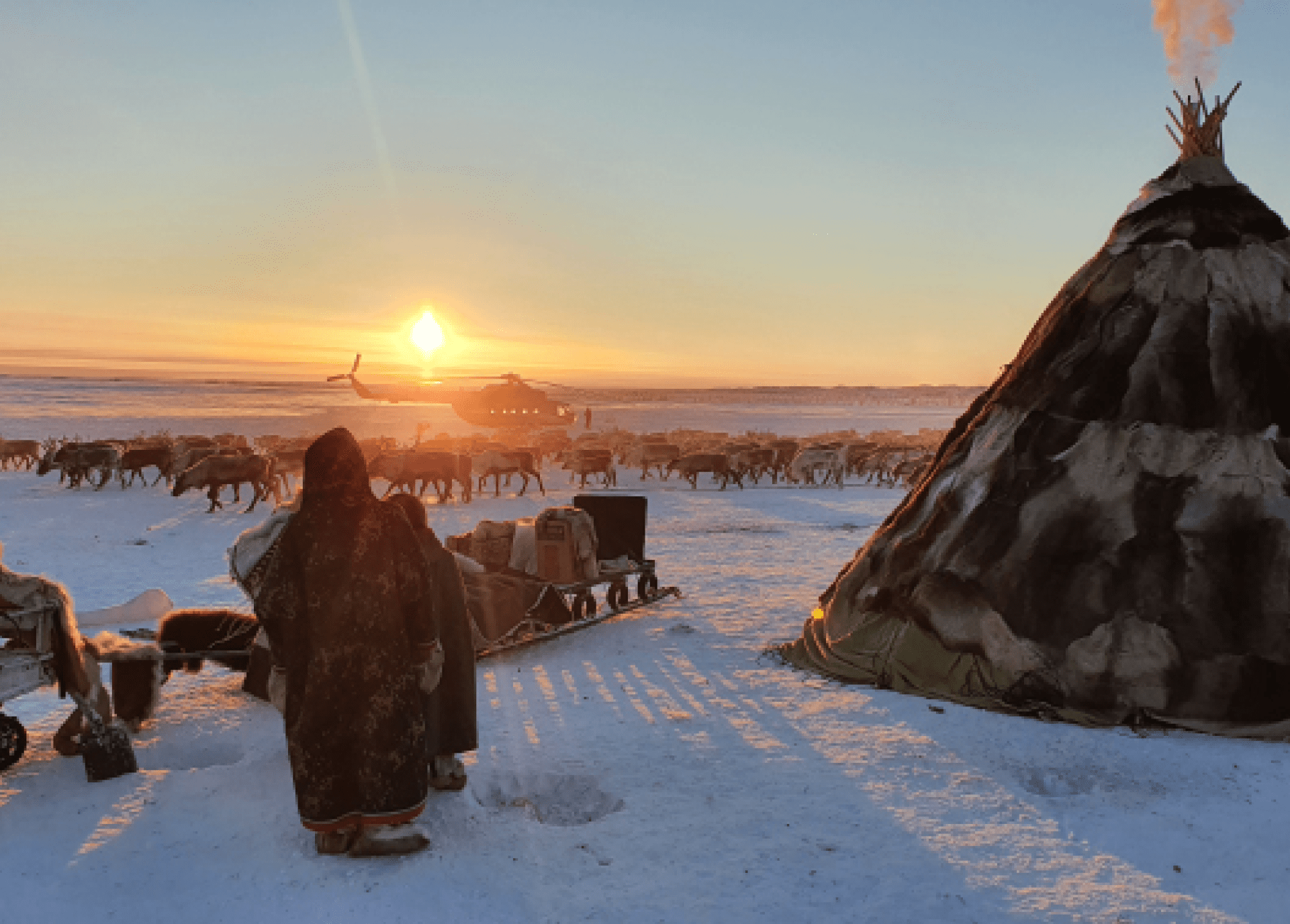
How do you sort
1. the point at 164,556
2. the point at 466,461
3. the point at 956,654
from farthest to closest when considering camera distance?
the point at 466,461, the point at 164,556, the point at 956,654

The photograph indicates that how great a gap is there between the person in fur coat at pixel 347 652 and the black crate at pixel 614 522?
6369mm

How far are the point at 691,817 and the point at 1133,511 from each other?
4.99m

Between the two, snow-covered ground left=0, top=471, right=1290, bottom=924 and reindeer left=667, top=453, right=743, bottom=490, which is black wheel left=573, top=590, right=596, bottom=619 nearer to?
snow-covered ground left=0, top=471, right=1290, bottom=924

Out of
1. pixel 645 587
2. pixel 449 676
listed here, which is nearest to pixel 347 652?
pixel 449 676

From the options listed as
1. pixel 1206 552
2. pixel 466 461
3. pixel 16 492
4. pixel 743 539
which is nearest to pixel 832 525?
pixel 743 539

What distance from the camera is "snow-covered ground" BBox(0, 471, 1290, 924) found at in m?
4.34

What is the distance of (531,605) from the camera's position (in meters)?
9.30

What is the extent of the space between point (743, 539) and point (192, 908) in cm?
1430

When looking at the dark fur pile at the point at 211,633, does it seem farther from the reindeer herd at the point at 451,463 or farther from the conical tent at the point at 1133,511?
the reindeer herd at the point at 451,463

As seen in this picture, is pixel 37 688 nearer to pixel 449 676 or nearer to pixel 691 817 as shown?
pixel 449 676

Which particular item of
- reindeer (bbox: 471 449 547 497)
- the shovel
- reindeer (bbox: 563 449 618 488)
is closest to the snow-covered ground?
the shovel

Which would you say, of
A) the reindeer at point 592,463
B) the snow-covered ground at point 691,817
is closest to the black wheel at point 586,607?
the snow-covered ground at point 691,817

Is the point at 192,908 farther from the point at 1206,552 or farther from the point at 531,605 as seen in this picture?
the point at 1206,552

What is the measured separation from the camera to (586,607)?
1052 cm
